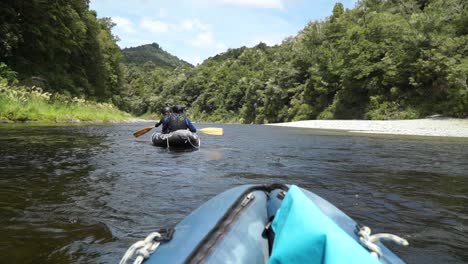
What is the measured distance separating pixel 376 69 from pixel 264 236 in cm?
3205

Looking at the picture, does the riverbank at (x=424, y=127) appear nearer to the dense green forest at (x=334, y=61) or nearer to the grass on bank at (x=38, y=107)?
the dense green forest at (x=334, y=61)

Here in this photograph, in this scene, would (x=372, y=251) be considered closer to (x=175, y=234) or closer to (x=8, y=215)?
(x=175, y=234)

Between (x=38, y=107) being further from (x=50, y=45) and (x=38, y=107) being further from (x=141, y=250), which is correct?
(x=141, y=250)

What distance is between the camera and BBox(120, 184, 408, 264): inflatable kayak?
116 centimetres

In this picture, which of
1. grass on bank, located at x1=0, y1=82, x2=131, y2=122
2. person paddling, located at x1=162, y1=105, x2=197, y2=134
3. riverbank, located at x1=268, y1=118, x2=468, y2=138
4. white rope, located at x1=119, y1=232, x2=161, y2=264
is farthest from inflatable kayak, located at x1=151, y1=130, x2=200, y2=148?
riverbank, located at x1=268, y1=118, x2=468, y2=138

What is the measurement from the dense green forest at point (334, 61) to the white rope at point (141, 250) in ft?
71.4

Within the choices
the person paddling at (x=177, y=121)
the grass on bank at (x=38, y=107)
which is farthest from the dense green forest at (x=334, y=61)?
the person paddling at (x=177, y=121)

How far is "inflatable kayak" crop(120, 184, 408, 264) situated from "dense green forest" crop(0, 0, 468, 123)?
2176 centimetres

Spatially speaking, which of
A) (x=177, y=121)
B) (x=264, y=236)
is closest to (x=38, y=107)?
(x=177, y=121)

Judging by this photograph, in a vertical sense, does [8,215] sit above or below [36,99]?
below

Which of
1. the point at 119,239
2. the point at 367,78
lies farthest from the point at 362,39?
the point at 119,239

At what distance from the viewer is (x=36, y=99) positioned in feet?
60.7

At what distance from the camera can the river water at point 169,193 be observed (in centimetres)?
278

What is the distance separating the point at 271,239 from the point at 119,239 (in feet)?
5.31
